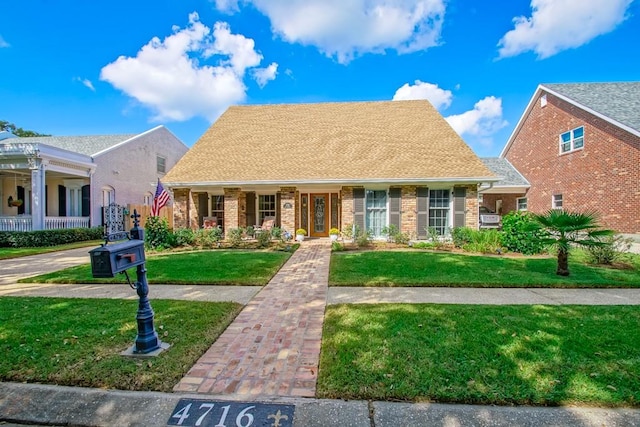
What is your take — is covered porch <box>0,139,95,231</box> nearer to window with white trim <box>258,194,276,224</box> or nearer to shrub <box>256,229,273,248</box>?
window with white trim <box>258,194,276,224</box>

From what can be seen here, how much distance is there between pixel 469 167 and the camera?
39.5 feet

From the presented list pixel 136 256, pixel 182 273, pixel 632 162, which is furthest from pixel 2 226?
pixel 632 162

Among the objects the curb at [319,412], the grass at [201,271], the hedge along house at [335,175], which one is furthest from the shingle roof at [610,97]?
the grass at [201,271]

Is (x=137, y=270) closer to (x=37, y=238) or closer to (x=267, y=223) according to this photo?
(x=267, y=223)

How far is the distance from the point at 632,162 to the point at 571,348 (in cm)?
1550

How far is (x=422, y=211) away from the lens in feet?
39.9

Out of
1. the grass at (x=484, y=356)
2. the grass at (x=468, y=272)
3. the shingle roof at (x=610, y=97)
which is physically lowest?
the grass at (x=484, y=356)

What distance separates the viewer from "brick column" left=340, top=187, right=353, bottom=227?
12.5 metres

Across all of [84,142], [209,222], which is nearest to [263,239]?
[209,222]

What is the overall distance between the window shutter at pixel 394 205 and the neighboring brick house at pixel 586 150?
34.6ft

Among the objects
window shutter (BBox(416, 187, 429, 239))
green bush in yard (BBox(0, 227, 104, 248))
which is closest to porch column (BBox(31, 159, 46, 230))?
green bush in yard (BBox(0, 227, 104, 248))

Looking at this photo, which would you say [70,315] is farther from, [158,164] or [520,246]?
[158,164]

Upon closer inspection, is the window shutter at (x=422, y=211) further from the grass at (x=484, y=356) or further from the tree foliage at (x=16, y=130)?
the tree foliage at (x=16, y=130)

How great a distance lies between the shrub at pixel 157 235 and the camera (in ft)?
36.1
